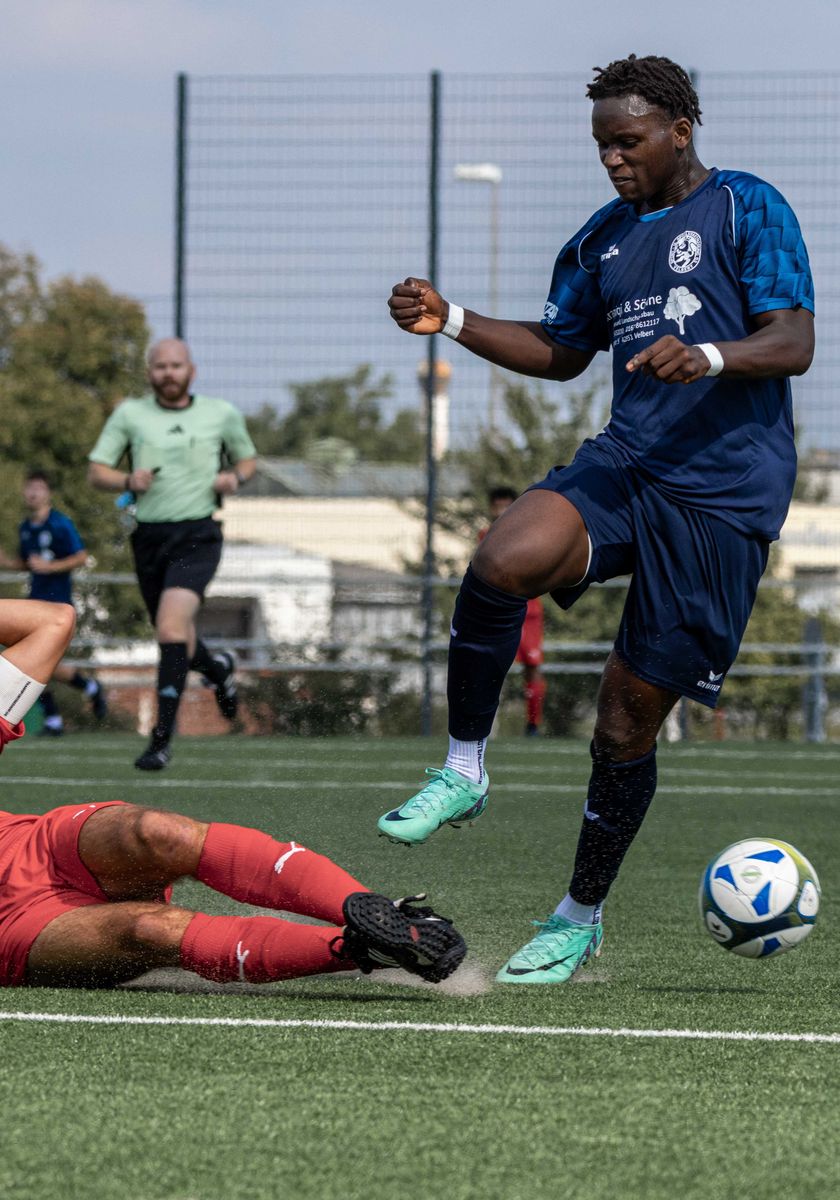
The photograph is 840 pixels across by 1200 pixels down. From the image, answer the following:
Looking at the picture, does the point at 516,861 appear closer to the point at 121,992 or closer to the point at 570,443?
the point at 121,992

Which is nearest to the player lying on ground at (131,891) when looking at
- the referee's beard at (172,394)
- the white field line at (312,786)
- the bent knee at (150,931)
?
the bent knee at (150,931)

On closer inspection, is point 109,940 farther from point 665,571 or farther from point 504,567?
point 665,571

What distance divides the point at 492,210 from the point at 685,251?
11.4 metres

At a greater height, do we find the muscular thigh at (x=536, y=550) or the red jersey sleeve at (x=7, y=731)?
the muscular thigh at (x=536, y=550)

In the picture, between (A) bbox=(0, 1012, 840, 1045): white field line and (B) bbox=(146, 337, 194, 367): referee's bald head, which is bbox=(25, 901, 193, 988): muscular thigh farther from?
(B) bbox=(146, 337, 194, 367): referee's bald head

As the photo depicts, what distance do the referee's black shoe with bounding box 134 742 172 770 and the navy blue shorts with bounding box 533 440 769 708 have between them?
5627mm

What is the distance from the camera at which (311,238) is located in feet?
51.2

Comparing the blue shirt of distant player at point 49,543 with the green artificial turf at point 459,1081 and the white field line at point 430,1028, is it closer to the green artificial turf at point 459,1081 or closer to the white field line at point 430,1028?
the green artificial turf at point 459,1081

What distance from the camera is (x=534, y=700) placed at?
14672 millimetres

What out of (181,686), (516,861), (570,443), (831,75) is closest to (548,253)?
(831,75)

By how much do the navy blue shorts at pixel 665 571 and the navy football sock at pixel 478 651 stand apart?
0.52 ft

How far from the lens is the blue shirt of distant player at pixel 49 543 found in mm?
13539

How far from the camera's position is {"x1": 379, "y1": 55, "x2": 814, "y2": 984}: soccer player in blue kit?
14.2 feet

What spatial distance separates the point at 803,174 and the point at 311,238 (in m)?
4.32
